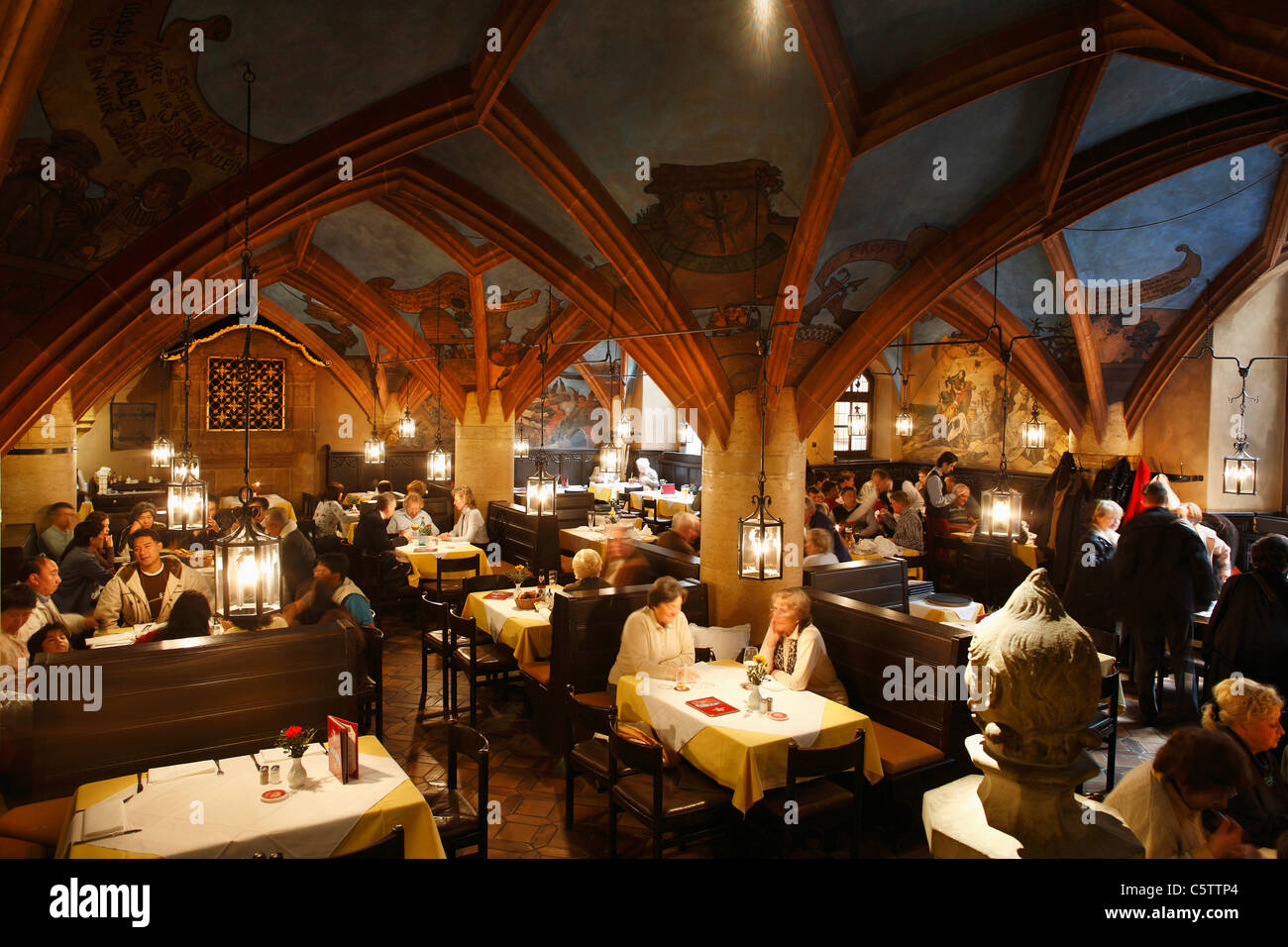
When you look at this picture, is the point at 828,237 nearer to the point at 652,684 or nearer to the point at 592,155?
the point at 592,155

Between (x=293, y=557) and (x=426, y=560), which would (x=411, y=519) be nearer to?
(x=426, y=560)

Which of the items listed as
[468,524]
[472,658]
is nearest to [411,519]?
[468,524]

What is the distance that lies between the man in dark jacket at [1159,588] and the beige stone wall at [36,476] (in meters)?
11.3

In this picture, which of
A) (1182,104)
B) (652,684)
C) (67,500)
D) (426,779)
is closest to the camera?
(652,684)

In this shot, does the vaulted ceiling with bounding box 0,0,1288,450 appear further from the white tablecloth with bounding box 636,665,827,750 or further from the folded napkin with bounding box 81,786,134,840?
the white tablecloth with bounding box 636,665,827,750

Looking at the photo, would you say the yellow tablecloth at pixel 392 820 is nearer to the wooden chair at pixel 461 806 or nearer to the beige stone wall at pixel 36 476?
the wooden chair at pixel 461 806

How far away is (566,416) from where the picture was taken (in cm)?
2119

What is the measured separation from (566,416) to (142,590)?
49.1 ft

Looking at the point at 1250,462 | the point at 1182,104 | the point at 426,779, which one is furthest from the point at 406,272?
the point at 1250,462

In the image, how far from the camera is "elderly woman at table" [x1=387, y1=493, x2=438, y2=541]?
11062 millimetres

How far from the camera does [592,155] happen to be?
251 inches

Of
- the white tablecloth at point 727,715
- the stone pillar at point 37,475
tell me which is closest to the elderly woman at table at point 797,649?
Answer: the white tablecloth at point 727,715

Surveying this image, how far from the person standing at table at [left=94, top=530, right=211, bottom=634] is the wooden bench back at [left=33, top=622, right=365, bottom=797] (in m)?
1.91
